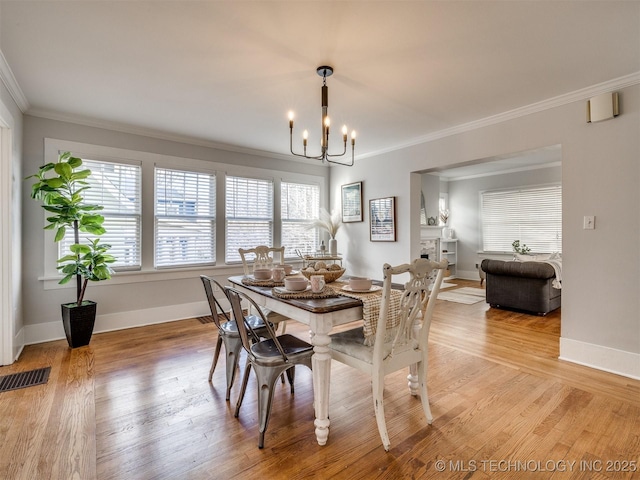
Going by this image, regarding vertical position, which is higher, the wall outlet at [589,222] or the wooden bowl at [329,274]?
the wall outlet at [589,222]

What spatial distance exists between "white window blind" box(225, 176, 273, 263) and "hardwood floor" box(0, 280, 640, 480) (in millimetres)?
2088

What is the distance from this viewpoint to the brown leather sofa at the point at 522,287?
14.5ft

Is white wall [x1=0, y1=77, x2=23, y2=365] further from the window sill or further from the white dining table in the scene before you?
the white dining table

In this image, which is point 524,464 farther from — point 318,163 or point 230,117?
point 318,163

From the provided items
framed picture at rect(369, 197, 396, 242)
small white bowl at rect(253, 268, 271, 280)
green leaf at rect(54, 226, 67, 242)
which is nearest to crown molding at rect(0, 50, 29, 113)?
green leaf at rect(54, 226, 67, 242)

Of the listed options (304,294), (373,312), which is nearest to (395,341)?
(373,312)

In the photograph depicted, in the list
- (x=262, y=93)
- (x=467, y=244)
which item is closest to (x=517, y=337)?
(x=262, y=93)

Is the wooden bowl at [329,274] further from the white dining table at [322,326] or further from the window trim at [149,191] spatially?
the window trim at [149,191]

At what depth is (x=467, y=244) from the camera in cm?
816

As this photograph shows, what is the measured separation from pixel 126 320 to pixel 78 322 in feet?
2.27

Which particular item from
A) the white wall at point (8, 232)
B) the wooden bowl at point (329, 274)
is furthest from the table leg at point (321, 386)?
the white wall at point (8, 232)

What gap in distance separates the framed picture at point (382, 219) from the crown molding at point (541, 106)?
987 mm

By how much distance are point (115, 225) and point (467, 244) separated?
7.57m

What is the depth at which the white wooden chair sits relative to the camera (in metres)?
1.75
